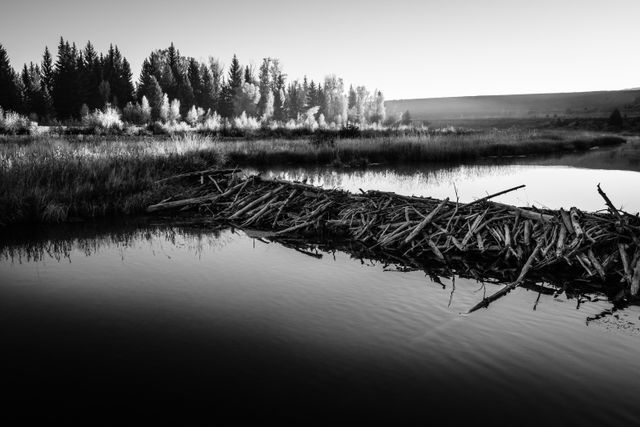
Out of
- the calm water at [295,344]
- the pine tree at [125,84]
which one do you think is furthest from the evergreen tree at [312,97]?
the calm water at [295,344]

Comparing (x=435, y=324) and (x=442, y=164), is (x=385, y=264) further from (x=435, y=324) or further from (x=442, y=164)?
(x=442, y=164)

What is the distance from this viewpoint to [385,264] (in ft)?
23.2

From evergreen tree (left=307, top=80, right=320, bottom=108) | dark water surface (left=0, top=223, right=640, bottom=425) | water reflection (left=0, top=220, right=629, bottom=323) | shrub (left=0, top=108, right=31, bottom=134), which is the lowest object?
dark water surface (left=0, top=223, right=640, bottom=425)

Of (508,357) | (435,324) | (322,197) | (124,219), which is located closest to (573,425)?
(508,357)

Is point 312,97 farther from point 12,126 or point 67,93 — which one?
point 12,126

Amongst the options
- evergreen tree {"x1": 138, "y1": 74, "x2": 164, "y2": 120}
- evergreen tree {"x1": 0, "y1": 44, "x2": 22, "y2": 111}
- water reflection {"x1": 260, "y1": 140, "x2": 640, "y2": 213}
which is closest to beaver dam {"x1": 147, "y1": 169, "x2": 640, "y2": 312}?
water reflection {"x1": 260, "y1": 140, "x2": 640, "y2": 213}

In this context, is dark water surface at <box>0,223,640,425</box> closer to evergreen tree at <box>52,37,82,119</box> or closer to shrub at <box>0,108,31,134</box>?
shrub at <box>0,108,31,134</box>

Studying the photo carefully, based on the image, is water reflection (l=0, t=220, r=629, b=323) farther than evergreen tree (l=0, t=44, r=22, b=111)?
No

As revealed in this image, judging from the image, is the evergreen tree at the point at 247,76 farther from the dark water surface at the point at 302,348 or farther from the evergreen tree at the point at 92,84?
the dark water surface at the point at 302,348

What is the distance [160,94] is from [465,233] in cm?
7502

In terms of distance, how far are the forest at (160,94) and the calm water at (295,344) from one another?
110ft

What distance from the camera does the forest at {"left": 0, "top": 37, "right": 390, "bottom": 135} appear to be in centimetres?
6228

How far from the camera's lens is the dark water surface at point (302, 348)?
11.9ft

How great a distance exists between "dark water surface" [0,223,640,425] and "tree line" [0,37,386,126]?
49.5 meters
